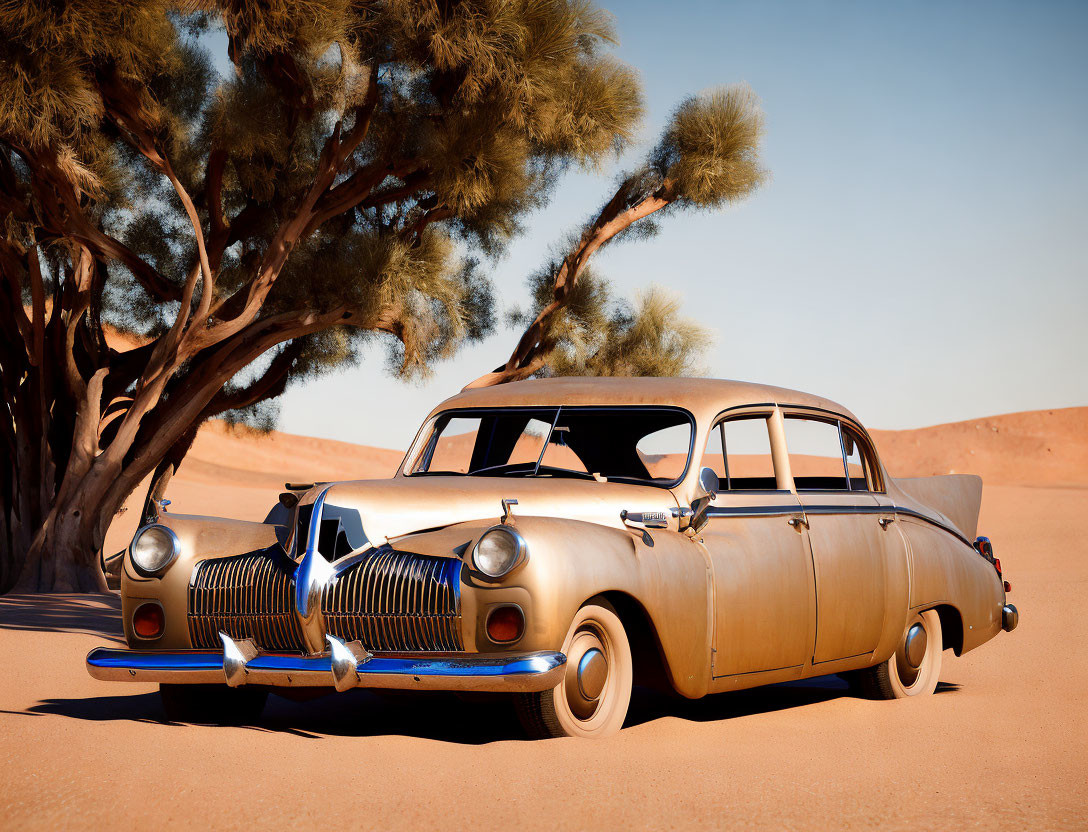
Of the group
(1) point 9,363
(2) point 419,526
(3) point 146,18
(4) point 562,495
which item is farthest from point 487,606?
(1) point 9,363

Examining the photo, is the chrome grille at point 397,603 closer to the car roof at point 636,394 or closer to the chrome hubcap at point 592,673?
the chrome hubcap at point 592,673

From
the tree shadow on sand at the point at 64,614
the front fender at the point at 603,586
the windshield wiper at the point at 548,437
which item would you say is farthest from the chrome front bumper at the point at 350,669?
the tree shadow on sand at the point at 64,614

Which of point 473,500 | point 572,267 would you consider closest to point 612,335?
point 572,267

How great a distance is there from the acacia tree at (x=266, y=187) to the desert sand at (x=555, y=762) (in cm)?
662

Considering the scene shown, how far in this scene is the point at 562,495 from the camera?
5680 mm

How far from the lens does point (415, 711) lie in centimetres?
634

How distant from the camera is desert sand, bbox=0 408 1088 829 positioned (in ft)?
13.3

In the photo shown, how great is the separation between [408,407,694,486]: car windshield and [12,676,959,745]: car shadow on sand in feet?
3.89

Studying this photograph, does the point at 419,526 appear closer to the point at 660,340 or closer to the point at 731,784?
the point at 731,784

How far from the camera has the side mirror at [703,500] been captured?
5.71m

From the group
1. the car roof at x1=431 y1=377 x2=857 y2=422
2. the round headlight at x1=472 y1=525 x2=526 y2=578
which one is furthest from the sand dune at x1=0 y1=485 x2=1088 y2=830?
the car roof at x1=431 y1=377 x2=857 y2=422

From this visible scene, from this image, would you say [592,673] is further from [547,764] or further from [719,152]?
[719,152]

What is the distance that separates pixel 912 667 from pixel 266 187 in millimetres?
11168

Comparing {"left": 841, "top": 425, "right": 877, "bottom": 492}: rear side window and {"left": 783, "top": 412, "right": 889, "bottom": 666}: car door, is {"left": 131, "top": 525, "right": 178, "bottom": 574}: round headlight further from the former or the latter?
{"left": 841, "top": 425, "right": 877, "bottom": 492}: rear side window
